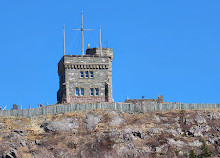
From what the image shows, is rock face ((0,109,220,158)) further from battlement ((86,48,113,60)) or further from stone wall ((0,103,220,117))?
battlement ((86,48,113,60))

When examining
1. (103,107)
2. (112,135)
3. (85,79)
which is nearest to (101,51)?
(85,79)

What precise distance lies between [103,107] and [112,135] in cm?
843

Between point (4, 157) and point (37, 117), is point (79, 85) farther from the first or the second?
point (4, 157)

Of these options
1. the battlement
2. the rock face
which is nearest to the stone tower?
the battlement

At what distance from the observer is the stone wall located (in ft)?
307

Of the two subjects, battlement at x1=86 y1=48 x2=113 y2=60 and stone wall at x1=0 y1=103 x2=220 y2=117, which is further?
battlement at x1=86 y1=48 x2=113 y2=60

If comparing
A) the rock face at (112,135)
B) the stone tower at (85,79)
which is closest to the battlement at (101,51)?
the stone tower at (85,79)

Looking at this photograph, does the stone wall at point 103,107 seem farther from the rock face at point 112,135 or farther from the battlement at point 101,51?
the battlement at point 101,51

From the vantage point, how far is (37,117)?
93.1m

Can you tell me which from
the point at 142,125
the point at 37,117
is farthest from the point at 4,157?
the point at 142,125

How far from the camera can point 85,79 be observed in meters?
102

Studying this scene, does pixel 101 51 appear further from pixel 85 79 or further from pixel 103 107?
pixel 103 107

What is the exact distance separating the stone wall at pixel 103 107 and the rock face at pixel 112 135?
115 cm

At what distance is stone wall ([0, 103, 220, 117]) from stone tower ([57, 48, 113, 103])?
5.30m
